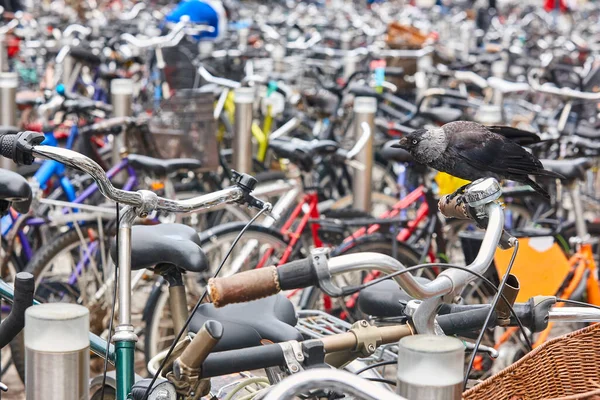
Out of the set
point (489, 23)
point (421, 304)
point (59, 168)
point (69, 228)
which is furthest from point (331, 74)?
point (489, 23)

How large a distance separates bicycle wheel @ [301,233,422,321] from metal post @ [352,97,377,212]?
1427 millimetres

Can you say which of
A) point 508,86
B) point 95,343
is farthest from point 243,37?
point 95,343

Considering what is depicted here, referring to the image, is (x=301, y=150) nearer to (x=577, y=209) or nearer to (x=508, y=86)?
(x=577, y=209)

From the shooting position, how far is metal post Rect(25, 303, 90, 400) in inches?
73.7

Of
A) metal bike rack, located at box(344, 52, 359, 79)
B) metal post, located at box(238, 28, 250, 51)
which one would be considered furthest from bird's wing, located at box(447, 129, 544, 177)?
metal post, located at box(238, 28, 250, 51)

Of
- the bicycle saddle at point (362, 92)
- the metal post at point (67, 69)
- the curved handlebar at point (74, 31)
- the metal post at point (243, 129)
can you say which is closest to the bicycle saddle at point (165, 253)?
Result: the metal post at point (243, 129)

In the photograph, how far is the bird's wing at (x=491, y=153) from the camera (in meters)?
2.46

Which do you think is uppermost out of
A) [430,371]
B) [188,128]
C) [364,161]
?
[430,371]

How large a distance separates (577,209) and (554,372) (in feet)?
9.38

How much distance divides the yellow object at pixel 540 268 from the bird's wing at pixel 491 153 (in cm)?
212

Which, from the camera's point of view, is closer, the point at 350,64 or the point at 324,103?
the point at 324,103

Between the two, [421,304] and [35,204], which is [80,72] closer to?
[35,204]

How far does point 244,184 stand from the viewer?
2.73 m

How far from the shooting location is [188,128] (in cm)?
609
